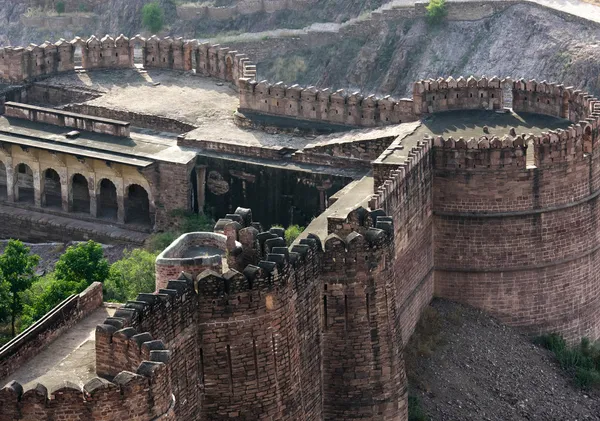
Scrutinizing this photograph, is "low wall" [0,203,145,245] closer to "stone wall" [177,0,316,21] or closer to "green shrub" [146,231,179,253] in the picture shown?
"green shrub" [146,231,179,253]

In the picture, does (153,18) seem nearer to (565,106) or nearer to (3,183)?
(3,183)

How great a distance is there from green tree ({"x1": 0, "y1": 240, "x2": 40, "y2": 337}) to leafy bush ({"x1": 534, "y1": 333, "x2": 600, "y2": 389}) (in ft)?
40.3

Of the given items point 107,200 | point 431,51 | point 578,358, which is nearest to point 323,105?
point 107,200

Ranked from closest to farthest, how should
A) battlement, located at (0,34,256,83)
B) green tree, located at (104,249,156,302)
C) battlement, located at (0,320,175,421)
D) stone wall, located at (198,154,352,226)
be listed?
battlement, located at (0,320,175,421) < green tree, located at (104,249,156,302) < stone wall, located at (198,154,352,226) < battlement, located at (0,34,256,83)

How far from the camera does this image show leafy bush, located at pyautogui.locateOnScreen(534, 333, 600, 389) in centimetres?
4644

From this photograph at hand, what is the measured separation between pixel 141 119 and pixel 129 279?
10477 millimetres

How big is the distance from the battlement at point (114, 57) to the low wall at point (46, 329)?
73.4 feet

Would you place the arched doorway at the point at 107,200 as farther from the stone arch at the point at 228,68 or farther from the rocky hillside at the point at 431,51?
the rocky hillside at the point at 431,51

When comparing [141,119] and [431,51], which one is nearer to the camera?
[141,119]

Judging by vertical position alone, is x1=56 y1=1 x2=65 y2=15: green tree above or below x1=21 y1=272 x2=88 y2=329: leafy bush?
above

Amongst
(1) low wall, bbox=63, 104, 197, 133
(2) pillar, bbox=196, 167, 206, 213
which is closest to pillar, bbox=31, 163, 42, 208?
(1) low wall, bbox=63, 104, 197, 133

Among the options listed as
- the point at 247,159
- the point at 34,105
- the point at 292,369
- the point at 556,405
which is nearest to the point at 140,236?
the point at 247,159

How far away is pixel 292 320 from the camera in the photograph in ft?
117

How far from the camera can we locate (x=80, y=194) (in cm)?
5422
